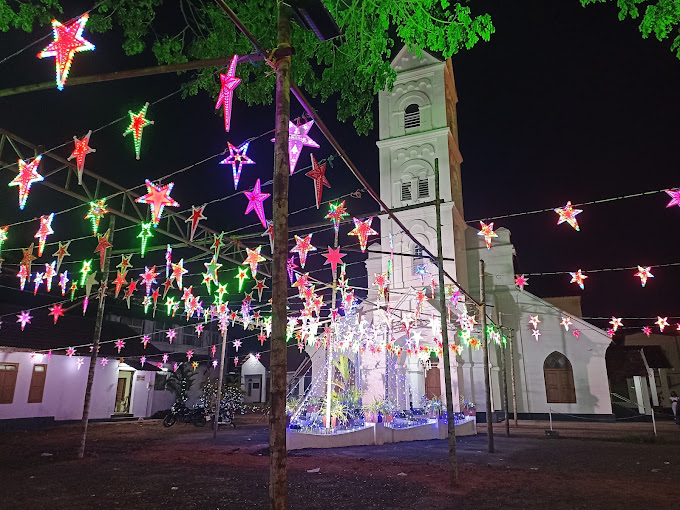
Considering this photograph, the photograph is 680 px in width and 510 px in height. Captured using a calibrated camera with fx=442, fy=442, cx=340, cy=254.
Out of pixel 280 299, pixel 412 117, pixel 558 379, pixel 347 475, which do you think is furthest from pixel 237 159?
pixel 558 379

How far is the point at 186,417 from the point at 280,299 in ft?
62.8

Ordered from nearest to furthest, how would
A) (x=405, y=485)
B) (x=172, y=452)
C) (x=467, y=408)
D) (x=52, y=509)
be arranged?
1. (x=52, y=509)
2. (x=405, y=485)
3. (x=172, y=452)
4. (x=467, y=408)

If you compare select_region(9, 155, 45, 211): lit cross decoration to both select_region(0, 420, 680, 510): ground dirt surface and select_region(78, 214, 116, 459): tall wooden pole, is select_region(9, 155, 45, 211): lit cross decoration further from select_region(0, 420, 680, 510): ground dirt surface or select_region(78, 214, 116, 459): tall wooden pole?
select_region(0, 420, 680, 510): ground dirt surface

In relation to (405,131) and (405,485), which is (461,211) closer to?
(405,131)

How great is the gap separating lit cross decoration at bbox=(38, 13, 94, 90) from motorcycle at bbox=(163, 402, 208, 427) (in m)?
18.2

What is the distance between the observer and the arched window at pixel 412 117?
987 inches

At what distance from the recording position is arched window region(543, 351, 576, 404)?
75.3 ft

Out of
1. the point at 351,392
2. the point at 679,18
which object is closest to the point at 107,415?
the point at 351,392

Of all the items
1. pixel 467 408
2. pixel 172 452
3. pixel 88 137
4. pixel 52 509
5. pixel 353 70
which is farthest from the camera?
pixel 467 408

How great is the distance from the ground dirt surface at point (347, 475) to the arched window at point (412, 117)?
55.6ft

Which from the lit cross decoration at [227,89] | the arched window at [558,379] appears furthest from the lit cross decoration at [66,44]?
the arched window at [558,379]

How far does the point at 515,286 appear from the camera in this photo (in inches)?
979

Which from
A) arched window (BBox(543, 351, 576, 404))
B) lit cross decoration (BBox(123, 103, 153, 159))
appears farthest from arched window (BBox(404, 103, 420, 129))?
lit cross decoration (BBox(123, 103, 153, 159))

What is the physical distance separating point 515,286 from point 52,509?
23.3 metres
